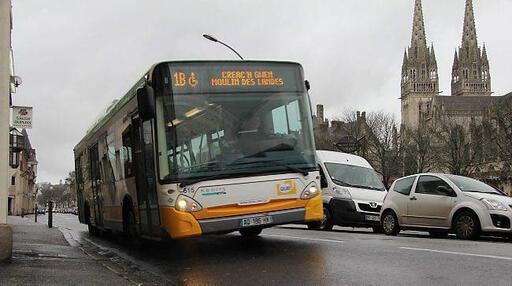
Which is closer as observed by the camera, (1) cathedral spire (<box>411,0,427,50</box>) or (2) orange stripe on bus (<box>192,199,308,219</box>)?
(2) orange stripe on bus (<box>192,199,308,219</box>)

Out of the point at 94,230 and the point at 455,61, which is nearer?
the point at 94,230

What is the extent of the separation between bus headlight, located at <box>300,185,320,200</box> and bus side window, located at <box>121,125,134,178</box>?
358cm

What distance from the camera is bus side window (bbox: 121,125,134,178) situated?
38.9 feet

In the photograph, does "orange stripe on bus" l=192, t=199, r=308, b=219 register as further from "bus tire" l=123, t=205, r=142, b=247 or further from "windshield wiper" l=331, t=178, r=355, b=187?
"windshield wiper" l=331, t=178, r=355, b=187

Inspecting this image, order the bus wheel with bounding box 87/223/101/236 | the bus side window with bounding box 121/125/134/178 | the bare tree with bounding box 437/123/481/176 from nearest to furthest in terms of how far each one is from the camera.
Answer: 1. the bus side window with bounding box 121/125/134/178
2. the bus wheel with bounding box 87/223/101/236
3. the bare tree with bounding box 437/123/481/176

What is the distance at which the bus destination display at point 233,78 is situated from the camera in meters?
10.0

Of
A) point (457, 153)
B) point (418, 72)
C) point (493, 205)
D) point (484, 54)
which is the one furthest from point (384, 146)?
point (484, 54)

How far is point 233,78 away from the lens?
10.3 m

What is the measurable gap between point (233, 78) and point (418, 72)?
171m

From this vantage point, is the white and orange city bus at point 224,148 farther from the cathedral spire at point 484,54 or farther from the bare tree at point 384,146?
the cathedral spire at point 484,54

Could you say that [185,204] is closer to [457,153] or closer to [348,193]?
[348,193]

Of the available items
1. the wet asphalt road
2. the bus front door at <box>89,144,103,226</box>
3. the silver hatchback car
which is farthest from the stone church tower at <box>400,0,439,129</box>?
the wet asphalt road

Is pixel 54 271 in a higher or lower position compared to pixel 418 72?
lower

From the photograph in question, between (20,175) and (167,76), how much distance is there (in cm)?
9095
